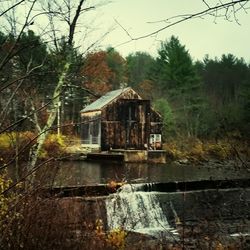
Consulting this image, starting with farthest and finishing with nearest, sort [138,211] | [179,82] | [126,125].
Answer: [179,82], [126,125], [138,211]

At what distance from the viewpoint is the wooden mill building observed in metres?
33.2

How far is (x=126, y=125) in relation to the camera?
1329 inches

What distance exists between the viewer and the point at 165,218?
45.5 feet

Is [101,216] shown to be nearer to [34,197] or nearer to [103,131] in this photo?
[34,197]

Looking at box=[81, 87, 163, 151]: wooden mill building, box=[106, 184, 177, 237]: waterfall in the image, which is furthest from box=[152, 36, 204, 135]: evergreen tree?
box=[106, 184, 177, 237]: waterfall

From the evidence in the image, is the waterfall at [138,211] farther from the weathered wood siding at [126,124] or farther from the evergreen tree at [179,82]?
the evergreen tree at [179,82]

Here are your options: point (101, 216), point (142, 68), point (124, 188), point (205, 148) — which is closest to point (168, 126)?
point (205, 148)

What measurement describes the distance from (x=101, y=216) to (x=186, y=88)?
39.0 meters

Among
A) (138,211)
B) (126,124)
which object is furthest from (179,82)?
(138,211)

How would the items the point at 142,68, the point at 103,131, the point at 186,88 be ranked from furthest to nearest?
the point at 142,68
the point at 186,88
the point at 103,131

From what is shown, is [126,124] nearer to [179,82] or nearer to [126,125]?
[126,125]

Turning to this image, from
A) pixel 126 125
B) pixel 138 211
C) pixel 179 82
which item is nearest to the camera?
pixel 138 211

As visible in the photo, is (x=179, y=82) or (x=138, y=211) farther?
(x=179, y=82)

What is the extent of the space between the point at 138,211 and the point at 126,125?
66.3 ft
